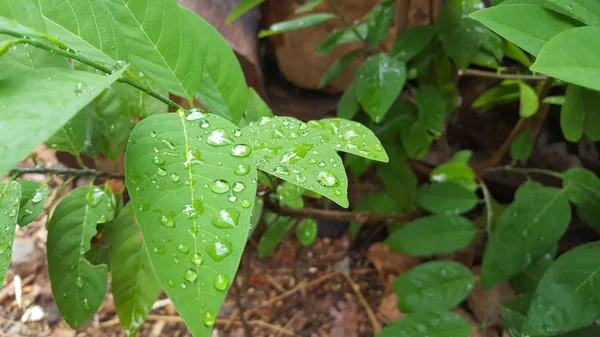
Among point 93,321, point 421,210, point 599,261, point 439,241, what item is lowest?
point 93,321

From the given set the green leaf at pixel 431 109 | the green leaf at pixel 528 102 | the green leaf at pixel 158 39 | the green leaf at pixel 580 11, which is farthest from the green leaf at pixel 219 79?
the green leaf at pixel 528 102

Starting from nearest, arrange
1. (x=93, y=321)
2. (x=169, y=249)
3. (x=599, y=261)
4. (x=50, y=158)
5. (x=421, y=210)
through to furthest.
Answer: (x=169, y=249) < (x=599, y=261) < (x=421, y=210) < (x=93, y=321) < (x=50, y=158)

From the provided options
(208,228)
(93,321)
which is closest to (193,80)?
(208,228)

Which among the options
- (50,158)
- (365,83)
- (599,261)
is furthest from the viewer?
(50,158)

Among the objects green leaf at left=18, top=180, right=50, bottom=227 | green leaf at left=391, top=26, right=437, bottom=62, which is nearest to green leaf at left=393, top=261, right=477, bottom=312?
green leaf at left=391, top=26, right=437, bottom=62

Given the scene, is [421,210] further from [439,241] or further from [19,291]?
[19,291]

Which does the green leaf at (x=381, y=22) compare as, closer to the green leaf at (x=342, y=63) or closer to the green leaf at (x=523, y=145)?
the green leaf at (x=342, y=63)

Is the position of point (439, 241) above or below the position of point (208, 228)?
below
